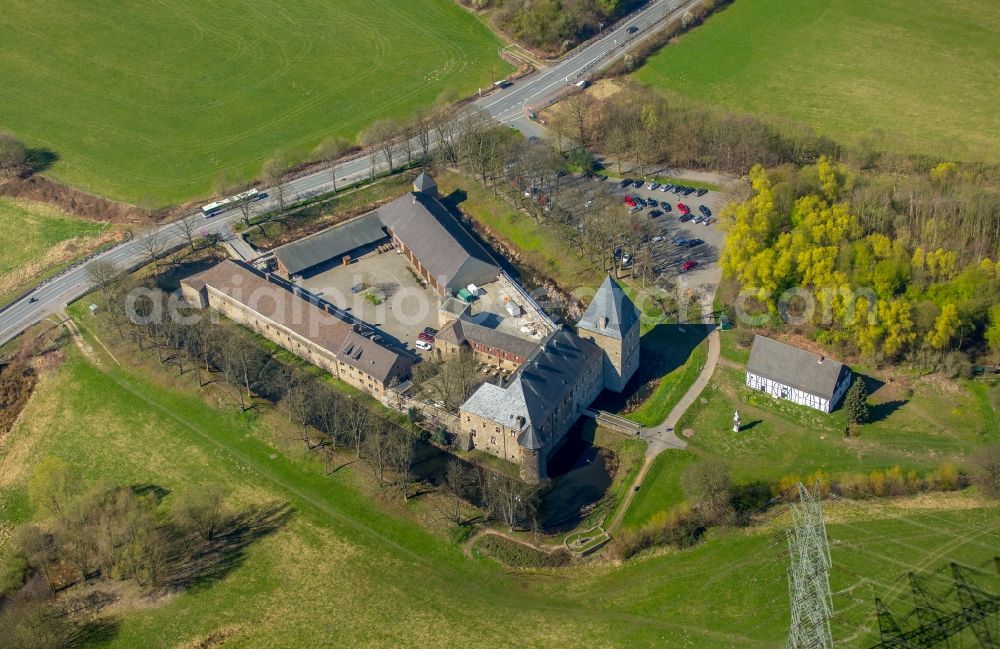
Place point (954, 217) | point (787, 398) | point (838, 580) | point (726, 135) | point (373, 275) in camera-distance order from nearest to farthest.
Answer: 1. point (838, 580)
2. point (787, 398)
3. point (954, 217)
4. point (373, 275)
5. point (726, 135)

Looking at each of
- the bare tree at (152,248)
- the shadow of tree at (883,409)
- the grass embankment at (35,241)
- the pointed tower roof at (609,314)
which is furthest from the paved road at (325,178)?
the shadow of tree at (883,409)

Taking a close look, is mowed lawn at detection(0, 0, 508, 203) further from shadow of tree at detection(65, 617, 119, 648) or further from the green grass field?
shadow of tree at detection(65, 617, 119, 648)

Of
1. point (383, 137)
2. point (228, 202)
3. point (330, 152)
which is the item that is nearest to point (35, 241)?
point (228, 202)

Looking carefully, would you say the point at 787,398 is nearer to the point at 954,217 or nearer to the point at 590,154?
the point at 954,217

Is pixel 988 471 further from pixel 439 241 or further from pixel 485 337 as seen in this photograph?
pixel 439 241

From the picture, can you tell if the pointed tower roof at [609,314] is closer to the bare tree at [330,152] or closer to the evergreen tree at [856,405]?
the evergreen tree at [856,405]

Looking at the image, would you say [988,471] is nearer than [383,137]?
Yes

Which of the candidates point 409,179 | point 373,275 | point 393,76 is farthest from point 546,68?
point 373,275
